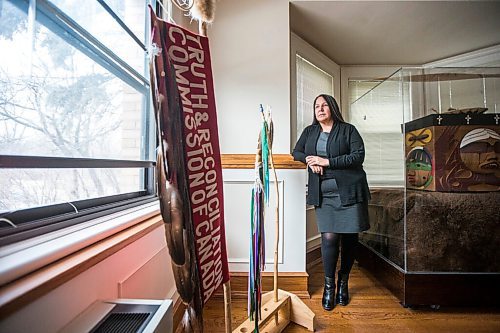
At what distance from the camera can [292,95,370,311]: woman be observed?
61.9 inches

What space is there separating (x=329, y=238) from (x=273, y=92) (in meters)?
1.07

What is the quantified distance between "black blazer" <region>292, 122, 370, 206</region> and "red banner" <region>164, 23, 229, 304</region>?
1.01m

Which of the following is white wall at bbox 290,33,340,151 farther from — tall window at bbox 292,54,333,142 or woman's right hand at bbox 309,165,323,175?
woman's right hand at bbox 309,165,323,175

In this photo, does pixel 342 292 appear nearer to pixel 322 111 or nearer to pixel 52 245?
pixel 322 111

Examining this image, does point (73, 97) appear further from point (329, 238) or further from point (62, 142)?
point (329, 238)

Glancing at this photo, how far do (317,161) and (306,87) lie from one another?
122cm

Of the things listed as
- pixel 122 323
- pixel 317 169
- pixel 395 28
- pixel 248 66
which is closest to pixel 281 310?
pixel 317 169

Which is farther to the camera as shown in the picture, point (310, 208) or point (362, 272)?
point (310, 208)

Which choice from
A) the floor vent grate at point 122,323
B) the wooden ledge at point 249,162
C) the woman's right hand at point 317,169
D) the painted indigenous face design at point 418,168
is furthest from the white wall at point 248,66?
the floor vent grate at point 122,323

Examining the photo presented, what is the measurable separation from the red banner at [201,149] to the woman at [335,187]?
39.6 inches

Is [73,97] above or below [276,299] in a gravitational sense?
above

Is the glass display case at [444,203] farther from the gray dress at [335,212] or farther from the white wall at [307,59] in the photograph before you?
the white wall at [307,59]

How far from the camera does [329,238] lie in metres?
1.64

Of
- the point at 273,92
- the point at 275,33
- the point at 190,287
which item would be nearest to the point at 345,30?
the point at 275,33
